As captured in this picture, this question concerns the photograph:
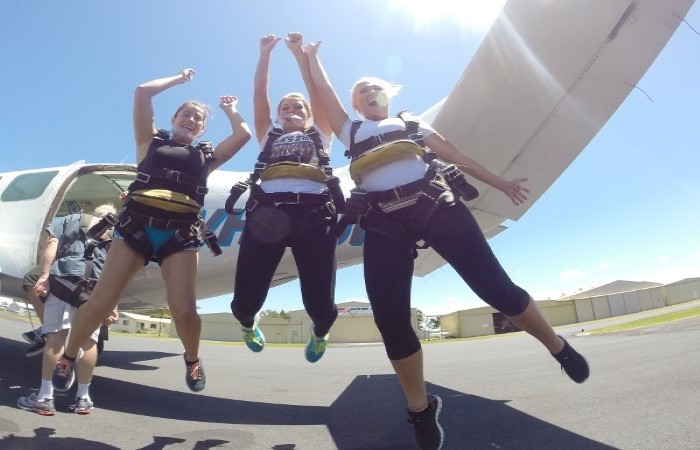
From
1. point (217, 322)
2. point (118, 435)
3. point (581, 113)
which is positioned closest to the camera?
point (118, 435)

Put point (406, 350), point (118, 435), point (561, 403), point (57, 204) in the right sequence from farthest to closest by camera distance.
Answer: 1. point (57, 204)
2. point (561, 403)
3. point (118, 435)
4. point (406, 350)

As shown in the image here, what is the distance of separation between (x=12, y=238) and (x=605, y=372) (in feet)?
25.3

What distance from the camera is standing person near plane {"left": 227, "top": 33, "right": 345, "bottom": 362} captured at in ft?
9.29

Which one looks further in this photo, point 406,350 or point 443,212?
point 443,212

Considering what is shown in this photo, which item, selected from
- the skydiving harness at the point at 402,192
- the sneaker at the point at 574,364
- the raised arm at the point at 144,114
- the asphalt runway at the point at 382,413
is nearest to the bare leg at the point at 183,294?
the asphalt runway at the point at 382,413

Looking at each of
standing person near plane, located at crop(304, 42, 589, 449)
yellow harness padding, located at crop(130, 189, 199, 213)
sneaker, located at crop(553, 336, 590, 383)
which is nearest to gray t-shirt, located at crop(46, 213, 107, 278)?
yellow harness padding, located at crop(130, 189, 199, 213)

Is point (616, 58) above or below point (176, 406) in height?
above

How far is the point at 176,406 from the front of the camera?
369 centimetres

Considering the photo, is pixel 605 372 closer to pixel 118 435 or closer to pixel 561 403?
pixel 561 403

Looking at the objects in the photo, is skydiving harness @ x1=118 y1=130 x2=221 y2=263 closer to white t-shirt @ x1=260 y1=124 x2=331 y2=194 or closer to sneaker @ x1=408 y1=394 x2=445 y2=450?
→ white t-shirt @ x1=260 y1=124 x2=331 y2=194

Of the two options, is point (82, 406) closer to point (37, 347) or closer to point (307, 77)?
point (37, 347)

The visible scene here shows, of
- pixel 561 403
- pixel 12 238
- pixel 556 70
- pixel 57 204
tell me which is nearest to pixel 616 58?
pixel 556 70

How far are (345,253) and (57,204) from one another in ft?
13.4

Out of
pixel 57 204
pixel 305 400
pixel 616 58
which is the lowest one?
pixel 305 400
